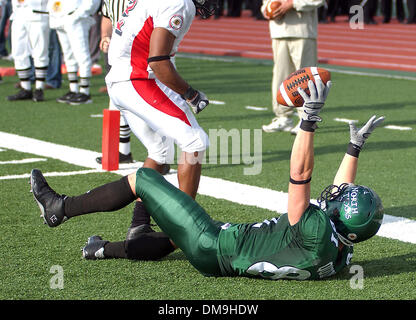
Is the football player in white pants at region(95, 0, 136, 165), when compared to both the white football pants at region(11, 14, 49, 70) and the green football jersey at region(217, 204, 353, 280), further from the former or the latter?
the white football pants at region(11, 14, 49, 70)

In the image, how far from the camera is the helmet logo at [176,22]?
214 inches

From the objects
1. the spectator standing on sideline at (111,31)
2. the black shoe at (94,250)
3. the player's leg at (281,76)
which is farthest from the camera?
the player's leg at (281,76)

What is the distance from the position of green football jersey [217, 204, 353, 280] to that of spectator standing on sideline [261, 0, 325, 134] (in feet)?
16.0

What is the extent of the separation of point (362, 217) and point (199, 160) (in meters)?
1.36

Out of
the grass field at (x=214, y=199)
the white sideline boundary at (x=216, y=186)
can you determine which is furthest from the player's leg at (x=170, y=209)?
the white sideline boundary at (x=216, y=186)

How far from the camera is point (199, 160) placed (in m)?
5.63

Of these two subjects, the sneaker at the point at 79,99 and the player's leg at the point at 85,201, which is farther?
the sneaker at the point at 79,99

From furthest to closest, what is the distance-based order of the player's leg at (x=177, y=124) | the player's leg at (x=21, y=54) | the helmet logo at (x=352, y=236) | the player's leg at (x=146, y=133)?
1. the player's leg at (x=21, y=54)
2. the player's leg at (x=146, y=133)
3. the player's leg at (x=177, y=124)
4. the helmet logo at (x=352, y=236)

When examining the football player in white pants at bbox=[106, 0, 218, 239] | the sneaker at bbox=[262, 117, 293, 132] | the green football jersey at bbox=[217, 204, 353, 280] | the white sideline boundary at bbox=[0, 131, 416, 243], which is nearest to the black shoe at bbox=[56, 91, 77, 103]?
the white sideline boundary at bbox=[0, 131, 416, 243]

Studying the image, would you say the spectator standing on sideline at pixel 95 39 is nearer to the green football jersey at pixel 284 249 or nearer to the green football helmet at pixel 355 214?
the green football jersey at pixel 284 249

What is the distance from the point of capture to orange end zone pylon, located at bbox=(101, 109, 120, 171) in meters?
7.75

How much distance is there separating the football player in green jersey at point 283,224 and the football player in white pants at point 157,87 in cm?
56

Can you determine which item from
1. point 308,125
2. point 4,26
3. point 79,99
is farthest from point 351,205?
point 4,26
